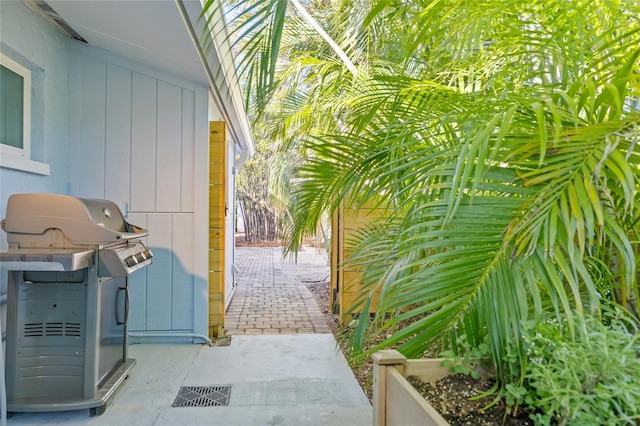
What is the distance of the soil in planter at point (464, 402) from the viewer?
139cm

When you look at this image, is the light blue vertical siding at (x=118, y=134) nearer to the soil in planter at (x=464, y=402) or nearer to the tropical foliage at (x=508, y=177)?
the tropical foliage at (x=508, y=177)

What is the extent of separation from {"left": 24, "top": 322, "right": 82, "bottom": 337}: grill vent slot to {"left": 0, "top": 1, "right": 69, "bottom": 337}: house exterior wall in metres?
0.47

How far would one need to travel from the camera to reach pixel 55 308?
252 centimetres

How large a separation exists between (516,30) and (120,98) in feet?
11.2

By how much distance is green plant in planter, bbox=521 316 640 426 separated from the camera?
106 centimetres

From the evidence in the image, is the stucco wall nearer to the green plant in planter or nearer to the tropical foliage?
the tropical foliage

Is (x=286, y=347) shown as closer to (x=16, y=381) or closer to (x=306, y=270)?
(x=16, y=381)

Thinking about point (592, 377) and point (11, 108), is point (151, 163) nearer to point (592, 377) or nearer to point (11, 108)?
point (11, 108)

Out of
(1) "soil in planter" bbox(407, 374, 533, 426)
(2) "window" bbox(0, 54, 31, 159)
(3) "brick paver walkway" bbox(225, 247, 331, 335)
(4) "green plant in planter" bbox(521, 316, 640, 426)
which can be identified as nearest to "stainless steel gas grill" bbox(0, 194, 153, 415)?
(2) "window" bbox(0, 54, 31, 159)

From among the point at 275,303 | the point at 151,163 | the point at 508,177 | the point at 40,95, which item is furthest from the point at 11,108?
the point at 275,303

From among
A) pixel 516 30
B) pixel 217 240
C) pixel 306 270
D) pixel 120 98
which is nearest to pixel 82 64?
pixel 120 98

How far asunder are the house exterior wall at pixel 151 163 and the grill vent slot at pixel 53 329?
4.82 ft

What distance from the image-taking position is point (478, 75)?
7.74 feet

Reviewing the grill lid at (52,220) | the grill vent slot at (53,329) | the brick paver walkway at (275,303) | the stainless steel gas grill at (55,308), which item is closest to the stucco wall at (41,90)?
the grill lid at (52,220)
